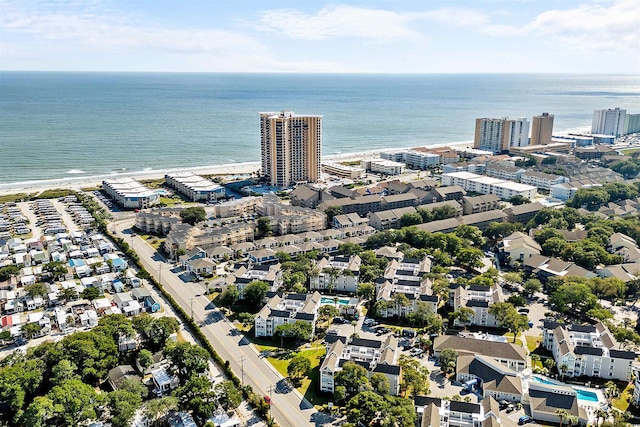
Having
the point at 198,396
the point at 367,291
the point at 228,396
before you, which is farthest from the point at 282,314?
the point at 198,396

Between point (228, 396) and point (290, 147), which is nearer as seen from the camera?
point (228, 396)

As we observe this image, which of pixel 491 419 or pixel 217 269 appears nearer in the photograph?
pixel 491 419

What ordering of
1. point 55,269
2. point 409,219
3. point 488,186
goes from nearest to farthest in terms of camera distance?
point 55,269 < point 409,219 < point 488,186

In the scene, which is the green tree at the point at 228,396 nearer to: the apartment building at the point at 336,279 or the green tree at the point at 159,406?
the green tree at the point at 159,406

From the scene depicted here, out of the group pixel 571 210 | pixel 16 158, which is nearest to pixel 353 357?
pixel 571 210

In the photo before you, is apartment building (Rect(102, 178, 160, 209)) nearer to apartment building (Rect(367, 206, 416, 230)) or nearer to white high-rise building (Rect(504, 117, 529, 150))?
apartment building (Rect(367, 206, 416, 230))

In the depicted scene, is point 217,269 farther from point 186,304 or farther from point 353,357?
point 353,357

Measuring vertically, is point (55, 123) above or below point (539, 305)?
above

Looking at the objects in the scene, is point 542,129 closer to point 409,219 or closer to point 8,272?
point 409,219
